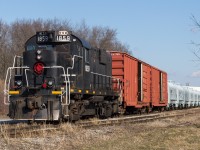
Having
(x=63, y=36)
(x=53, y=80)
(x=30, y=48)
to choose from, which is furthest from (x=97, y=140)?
(x=30, y=48)

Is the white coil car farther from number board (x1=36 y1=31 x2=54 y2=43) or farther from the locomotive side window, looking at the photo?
number board (x1=36 y1=31 x2=54 y2=43)

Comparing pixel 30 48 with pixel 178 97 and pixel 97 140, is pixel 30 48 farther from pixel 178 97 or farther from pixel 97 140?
pixel 178 97

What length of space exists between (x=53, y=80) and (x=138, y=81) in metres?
12.5

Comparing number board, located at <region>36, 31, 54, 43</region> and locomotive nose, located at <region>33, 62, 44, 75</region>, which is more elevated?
number board, located at <region>36, 31, 54, 43</region>

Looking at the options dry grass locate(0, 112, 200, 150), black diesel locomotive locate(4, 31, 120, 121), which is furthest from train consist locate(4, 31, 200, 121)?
dry grass locate(0, 112, 200, 150)

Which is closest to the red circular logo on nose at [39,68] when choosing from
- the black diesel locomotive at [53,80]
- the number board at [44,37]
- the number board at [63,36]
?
the black diesel locomotive at [53,80]

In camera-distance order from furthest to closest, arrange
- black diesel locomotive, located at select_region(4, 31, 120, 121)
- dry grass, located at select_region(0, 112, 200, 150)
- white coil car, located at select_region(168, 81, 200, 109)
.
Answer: white coil car, located at select_region(168, 81, 200, 109) < black diesel locomotive, located at select_region(4, 31, 120, 121) < dry grass, located at select_region(0, 112, 200, 150)

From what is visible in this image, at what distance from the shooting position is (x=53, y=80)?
14.8 meters

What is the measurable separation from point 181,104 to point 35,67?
113 feet

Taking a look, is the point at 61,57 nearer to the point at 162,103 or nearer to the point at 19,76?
the point at 19,76

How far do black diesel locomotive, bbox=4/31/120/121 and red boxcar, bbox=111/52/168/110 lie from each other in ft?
17.8

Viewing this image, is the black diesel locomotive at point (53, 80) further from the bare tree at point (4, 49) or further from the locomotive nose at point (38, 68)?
the bare tree at point (4, 49)

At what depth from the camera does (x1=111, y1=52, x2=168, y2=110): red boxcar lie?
2283cm

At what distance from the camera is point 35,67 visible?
15039 millimetres
